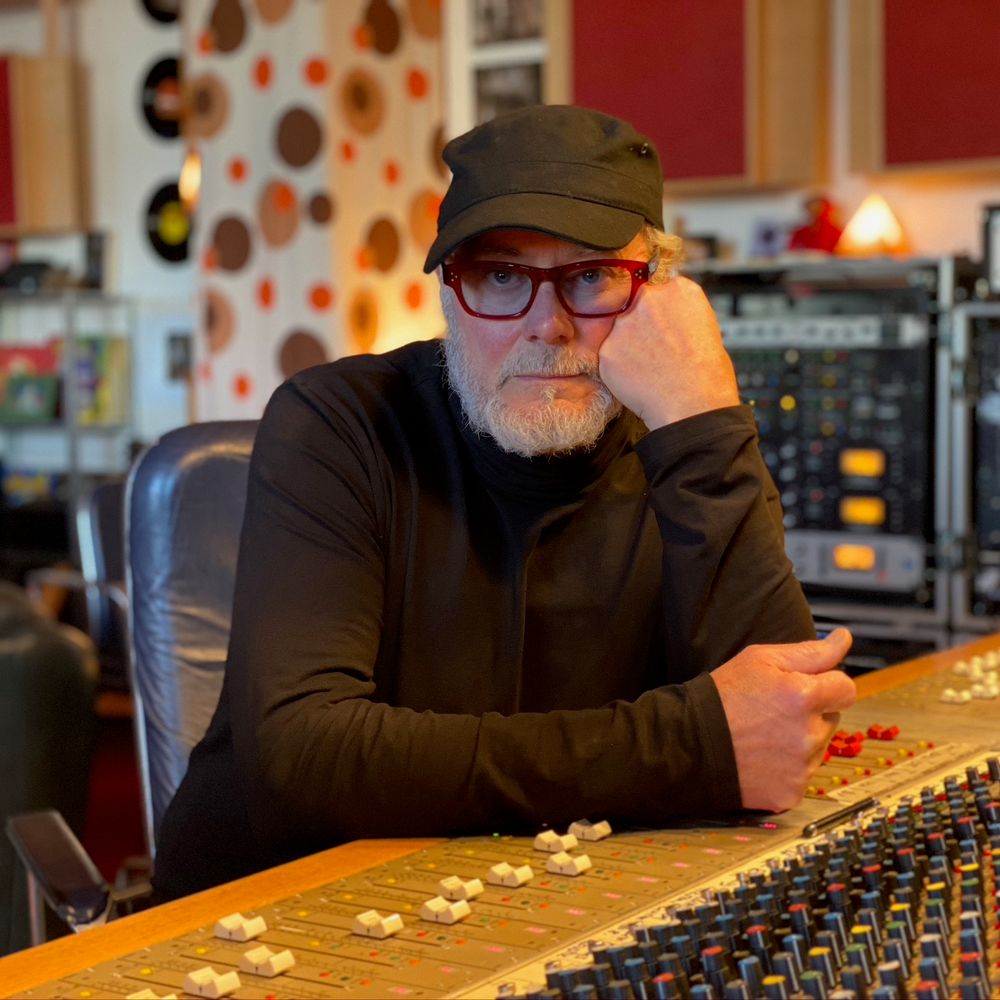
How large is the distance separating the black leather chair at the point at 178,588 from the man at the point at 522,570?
13.7 inches

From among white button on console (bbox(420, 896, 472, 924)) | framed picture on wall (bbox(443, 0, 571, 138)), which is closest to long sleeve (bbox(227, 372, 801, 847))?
white button on console (bbox(420, 896, 472, 924))

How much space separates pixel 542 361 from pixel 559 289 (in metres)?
0.08

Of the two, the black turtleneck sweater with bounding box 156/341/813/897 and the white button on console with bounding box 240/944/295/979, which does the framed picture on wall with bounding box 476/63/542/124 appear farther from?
the white button on console with bounding box 240/944/295/979

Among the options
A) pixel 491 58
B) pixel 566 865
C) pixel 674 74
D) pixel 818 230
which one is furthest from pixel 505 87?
pixel 566 865

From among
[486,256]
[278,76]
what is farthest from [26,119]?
[486,256]

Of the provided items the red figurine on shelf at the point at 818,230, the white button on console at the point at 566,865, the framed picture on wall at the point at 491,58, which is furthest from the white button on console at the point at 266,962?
the framed picture on wall at the point at 491,58

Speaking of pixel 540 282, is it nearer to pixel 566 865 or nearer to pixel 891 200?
pixel 566 865

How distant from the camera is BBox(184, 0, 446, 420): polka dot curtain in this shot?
16.4ft

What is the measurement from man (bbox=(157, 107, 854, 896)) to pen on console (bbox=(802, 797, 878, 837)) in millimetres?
39

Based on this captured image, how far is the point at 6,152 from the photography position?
6.85m

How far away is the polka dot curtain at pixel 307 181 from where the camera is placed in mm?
4996

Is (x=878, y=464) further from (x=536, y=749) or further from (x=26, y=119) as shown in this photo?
(x=26, y=119)

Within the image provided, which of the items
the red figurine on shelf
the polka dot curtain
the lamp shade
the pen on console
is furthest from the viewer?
the polka dot curtain

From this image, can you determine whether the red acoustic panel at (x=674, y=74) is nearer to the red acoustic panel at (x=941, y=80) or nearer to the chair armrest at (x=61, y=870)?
the red acoustic panel at (x=941, y=80)
